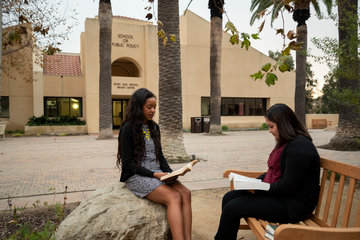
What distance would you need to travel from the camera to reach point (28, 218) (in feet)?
12.2

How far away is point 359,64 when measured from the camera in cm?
558

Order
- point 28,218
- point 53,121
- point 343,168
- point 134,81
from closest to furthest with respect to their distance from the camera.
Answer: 1. point 343,168
2. point 28,218
3. point 53,121
4. point 134,81

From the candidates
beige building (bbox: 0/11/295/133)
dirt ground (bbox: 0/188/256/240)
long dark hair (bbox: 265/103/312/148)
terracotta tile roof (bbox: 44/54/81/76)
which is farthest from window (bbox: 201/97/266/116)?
long dark hair (bbox: 265/103/312/148)

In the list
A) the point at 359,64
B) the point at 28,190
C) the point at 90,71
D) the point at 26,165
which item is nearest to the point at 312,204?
the point at 359,64

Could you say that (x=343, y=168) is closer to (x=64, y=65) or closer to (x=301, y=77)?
(x=301, y=77)

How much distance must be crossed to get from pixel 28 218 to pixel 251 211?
2.98 m

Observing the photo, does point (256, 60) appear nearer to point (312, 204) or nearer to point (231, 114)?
point (231, 114)

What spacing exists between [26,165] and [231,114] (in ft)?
69.9

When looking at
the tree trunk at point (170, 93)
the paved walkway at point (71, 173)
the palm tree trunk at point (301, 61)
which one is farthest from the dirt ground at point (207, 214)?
the palm tree trunk at point (301, 61)

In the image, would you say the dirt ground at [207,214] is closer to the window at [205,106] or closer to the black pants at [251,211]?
the black pants at [251,211]

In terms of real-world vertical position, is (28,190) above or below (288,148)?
below

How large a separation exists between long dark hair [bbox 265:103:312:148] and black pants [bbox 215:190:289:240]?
0.58 meters

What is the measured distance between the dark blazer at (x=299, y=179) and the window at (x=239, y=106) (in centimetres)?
2388

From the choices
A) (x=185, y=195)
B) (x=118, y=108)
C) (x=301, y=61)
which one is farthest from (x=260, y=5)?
(x=185, y=195)
